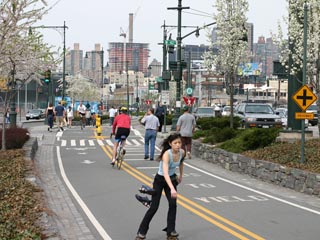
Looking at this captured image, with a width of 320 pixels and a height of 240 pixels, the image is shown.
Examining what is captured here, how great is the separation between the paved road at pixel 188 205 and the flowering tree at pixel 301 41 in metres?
4.05

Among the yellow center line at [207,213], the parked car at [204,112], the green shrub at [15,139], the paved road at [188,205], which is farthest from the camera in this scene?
the parked car at [204,112]

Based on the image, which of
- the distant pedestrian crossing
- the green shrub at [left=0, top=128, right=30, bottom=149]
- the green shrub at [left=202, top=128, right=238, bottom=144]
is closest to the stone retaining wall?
the green shrub at [left=202, top=128, right=238, bottom=144]

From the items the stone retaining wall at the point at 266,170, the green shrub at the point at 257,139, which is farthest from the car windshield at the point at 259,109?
the green shrub at the point at 257,139

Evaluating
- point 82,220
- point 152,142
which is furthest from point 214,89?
point 82,220

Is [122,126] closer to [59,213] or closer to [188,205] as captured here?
[188,205]

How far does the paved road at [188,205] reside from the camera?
30.6ft

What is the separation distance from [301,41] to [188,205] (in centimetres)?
923

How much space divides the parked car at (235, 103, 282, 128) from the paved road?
9.90m

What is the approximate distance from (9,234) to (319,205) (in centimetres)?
693

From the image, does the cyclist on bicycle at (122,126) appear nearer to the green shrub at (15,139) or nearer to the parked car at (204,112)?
the green shrub at (15,139)

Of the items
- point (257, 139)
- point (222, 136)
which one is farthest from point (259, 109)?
point (257, 139)

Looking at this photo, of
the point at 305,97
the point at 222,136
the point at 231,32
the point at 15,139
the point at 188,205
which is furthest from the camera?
the point at 231,32

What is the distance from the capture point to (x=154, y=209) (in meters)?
8.46

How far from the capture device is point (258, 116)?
30.0 meters
